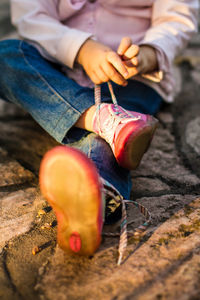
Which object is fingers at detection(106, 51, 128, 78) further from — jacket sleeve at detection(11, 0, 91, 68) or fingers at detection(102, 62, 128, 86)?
jacket sleeve at detection(11, 0, 91, 68)

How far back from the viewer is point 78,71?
1.09 meters

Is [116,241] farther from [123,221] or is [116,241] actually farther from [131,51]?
[131,51]

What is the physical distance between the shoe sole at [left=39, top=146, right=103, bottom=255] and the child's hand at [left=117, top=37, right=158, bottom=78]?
405mm

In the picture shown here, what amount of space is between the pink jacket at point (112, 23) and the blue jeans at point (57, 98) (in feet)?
0.29

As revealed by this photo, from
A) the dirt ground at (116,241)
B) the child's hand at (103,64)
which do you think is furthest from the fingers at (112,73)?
the dirt ground at (116,241)

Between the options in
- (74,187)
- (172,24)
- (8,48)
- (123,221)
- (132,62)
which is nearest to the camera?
(74,187)

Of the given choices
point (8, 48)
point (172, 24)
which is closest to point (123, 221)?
point (8, 48)

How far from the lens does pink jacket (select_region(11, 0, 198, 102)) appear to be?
1094 mm

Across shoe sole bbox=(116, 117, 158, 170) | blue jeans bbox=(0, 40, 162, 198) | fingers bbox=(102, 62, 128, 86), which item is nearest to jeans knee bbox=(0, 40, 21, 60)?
blue jeans bbox=(0, 40, 162, 198)

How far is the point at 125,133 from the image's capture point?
2.30 feet

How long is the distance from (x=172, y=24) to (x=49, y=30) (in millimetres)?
462

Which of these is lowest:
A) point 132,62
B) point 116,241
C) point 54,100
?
point 116,241

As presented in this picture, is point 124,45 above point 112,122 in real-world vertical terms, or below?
above

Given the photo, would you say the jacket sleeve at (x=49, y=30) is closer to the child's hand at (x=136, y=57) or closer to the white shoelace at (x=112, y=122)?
the child's hand at (x=136, y=57)
